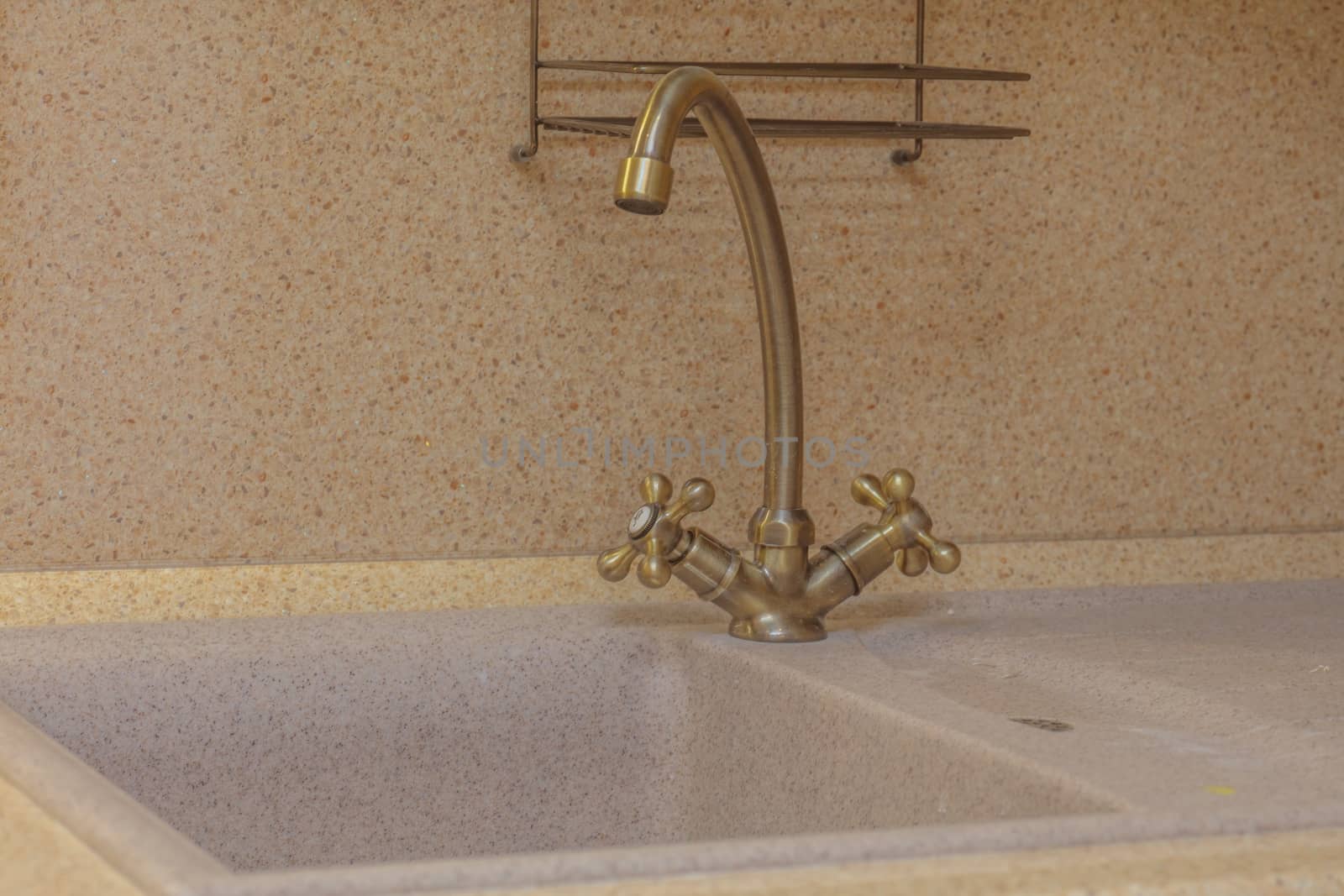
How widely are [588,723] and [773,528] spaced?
0.58 feet

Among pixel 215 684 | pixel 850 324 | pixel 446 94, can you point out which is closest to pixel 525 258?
pixel 446 94

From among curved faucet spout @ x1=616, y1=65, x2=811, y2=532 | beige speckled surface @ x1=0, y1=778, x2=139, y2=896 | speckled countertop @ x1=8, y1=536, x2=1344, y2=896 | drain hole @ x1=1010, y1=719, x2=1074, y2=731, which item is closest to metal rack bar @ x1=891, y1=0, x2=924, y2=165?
curved faucet spout @ x1=616, y1=65, x2=811, y2=532

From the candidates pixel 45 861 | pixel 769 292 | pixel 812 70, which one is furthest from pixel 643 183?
pixel 45 861

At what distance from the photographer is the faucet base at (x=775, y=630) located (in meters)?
0.87

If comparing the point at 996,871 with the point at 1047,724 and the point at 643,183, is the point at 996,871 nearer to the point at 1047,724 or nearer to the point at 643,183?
the point at 1047,724

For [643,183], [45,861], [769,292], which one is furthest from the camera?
[769,292]

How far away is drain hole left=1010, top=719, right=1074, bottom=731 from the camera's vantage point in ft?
2.23

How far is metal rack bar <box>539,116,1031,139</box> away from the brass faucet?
104 mm

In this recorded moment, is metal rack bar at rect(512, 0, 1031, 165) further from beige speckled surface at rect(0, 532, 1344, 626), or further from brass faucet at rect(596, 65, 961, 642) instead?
beige speckled surface at rect(0, 532, 1344, 626)

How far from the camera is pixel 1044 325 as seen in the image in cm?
105

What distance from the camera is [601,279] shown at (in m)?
0.97

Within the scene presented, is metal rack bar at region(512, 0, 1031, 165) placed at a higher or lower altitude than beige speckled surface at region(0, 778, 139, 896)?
higher

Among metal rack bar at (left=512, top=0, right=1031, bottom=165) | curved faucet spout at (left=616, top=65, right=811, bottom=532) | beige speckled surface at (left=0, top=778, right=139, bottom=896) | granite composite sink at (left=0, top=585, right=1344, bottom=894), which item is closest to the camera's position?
beige speckled surface at (left=0, top=778, right=139, bottom=896)

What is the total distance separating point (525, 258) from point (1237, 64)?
0.60 meters
